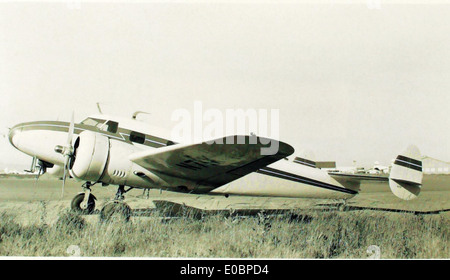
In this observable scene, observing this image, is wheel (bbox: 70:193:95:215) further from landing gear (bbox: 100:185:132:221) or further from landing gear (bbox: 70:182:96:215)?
landing gear (bbox: 100:185:132:221)

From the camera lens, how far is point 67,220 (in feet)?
16.8

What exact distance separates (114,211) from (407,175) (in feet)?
21.9

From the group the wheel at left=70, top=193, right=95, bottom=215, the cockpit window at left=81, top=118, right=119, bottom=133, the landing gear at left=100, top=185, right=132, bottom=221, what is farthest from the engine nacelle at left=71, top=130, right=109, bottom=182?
the wheel at left=70, top=193, right=95, bottom=215

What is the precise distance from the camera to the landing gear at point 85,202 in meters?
6.30

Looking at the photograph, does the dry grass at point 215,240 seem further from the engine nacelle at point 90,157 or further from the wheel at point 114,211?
the engine nacelle at point 90,157

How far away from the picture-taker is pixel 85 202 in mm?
6324

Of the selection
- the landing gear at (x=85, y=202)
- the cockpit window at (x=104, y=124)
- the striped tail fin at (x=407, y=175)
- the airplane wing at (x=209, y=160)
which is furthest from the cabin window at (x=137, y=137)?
the striped tail fin at (x=407, y=175)

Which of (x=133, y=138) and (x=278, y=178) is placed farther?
(x=278, y=178)

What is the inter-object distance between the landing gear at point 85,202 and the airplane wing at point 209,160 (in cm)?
127

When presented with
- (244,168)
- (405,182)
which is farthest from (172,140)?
(405,182)

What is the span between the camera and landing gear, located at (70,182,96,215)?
6297 mm

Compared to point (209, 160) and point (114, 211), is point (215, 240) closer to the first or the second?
point (209, 160)
